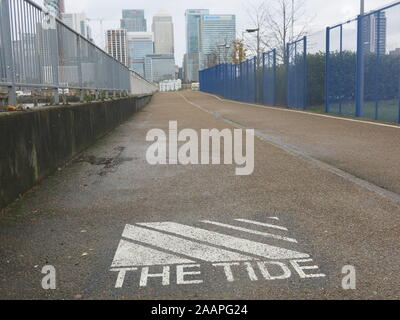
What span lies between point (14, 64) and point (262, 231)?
4118mm

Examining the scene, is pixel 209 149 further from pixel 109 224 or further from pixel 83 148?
pixel 109 224

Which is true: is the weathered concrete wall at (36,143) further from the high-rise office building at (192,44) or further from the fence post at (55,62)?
the high-rise office building at (192,44)

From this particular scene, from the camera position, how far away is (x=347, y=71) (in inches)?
735

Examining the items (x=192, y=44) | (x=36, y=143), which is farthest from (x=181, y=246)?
(x=192, y=44)

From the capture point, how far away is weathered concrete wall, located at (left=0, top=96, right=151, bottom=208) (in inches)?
209

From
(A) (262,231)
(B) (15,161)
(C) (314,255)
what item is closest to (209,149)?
(B) (15,161)

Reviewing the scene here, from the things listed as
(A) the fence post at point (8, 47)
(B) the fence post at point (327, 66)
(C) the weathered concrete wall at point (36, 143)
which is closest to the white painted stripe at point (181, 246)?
(C) the weathered concrete wall at point (36, 143)

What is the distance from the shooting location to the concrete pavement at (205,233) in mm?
3174

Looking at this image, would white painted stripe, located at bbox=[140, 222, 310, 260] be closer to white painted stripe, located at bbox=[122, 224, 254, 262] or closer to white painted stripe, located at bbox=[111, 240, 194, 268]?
white painted stripe, located at bbox=[122, 224, 254, 262]

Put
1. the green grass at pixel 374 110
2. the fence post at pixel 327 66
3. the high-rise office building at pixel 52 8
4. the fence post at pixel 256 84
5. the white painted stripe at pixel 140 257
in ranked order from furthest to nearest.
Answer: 1. the fence post at pixel 256 84
2. the fence post at pixel 327 66
3. the green grass at pixel 374 110
4. the high-rise office building at pixel 52 8
5. the white painted stripe at pixel 140 257

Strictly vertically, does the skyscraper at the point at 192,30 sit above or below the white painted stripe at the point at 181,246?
above

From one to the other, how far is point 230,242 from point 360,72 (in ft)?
48.6
